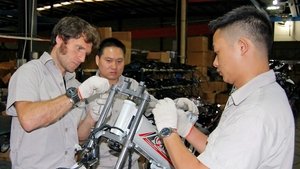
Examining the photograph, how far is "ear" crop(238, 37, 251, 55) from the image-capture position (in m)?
1.27

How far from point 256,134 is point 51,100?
3.08 ft

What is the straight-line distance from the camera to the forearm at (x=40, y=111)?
1.54 meters

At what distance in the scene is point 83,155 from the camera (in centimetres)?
155

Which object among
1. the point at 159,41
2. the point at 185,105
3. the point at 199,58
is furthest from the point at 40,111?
the point at 159,41

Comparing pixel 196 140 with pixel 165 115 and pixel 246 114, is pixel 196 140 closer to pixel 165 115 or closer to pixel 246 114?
pixel 165 115

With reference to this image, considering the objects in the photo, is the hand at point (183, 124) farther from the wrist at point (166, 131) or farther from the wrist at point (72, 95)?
the wrist at point (72, 95)

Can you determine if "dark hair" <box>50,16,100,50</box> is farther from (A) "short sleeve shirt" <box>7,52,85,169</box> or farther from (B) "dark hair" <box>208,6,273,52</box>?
(B) "dark hair" <box>208,6,273,52</box>

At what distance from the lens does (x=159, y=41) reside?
18.2m

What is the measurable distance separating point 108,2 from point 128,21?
4580 mm

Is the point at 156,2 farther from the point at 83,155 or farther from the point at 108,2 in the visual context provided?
the point at 83,155

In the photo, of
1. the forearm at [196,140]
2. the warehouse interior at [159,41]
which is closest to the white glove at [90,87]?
the forearm at [196,140]

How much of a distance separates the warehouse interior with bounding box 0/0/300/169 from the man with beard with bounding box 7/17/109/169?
3.17 feet

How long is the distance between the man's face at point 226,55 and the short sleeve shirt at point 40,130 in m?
0.88

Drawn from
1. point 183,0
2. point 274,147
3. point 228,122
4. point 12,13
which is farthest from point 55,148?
point 183,0
